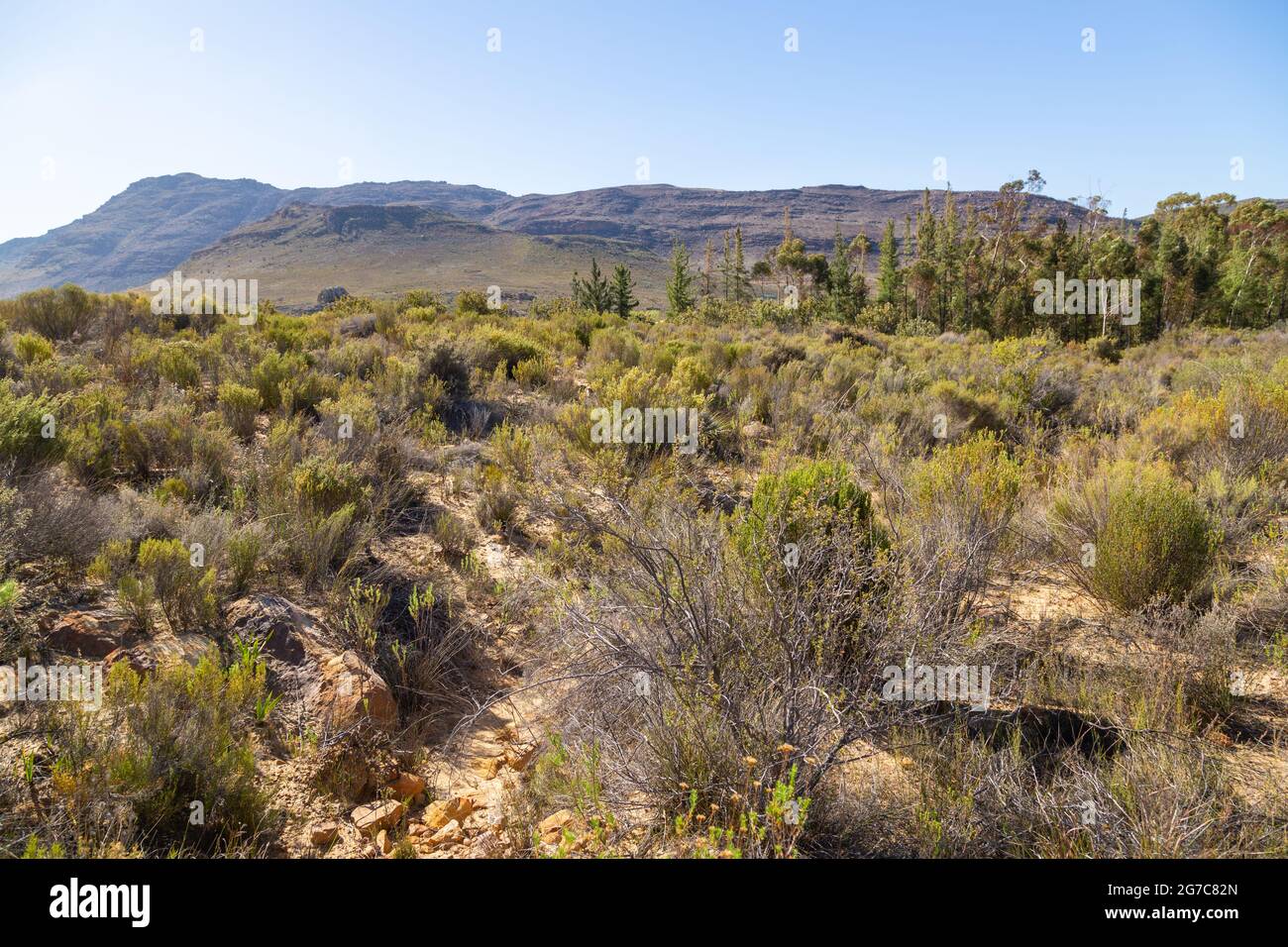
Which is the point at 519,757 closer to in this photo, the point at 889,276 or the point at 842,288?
the point at 842,288

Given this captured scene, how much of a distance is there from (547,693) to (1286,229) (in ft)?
171

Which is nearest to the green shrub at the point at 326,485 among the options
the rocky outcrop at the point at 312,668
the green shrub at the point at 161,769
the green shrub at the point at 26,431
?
the rocky outcrop at the point at 312,668

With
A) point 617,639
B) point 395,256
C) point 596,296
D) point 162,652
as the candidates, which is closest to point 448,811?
point 617,639

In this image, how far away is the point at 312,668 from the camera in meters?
3.05

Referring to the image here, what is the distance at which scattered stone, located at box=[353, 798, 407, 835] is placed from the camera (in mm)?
2475

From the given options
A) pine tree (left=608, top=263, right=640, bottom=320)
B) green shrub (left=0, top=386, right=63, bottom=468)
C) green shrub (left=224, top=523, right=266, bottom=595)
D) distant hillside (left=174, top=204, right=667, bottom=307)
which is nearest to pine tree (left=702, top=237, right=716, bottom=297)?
pine tree (left=608, top=263, right=640, bottom=320)

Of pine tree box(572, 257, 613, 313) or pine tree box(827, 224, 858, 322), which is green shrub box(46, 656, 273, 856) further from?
pine tree box(827, 224, 858, 322)

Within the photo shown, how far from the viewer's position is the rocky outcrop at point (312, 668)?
9.48 ft

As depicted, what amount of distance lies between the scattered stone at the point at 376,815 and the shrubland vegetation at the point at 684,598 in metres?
0.31

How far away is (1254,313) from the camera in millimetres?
32531

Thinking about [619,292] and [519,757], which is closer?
[519,757]

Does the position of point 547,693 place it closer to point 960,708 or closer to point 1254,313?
point 960,708

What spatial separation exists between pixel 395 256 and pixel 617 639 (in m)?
139
